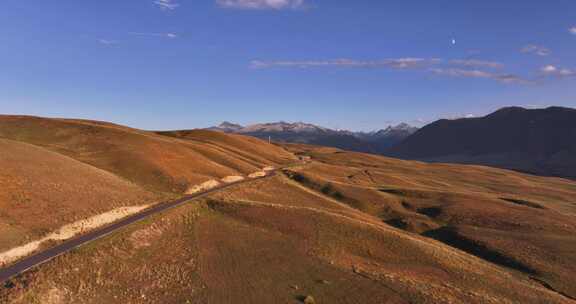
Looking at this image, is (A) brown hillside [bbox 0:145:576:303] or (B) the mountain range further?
(B) the mountain range

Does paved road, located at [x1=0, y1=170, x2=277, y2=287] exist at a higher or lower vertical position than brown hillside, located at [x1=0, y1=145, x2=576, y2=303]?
higher

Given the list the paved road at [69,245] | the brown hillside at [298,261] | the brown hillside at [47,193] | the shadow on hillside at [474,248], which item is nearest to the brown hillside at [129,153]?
the brown hillside at [47,193]

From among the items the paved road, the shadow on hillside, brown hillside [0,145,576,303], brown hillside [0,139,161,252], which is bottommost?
the shadow on hillside

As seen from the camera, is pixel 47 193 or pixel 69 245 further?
pixel 47 193

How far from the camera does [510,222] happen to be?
189 ft

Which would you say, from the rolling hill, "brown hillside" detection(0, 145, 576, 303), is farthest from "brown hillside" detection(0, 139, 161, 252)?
"brown hillside" detection(0, 145, 576, 303)

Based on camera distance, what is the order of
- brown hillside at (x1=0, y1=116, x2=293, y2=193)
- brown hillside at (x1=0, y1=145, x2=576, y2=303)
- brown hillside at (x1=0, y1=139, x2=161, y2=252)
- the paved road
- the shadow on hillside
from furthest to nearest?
brown hillside at (x1=0, y1=116, x2=293, y2=193) < the shadow on hillside < brown hillside at (x1=0, y1=139, x2=161, y2=252) < brown hillside at (x1=0, y1=145, x2=576, y2=303) < the paved road

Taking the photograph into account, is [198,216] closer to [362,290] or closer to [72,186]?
[72,186]

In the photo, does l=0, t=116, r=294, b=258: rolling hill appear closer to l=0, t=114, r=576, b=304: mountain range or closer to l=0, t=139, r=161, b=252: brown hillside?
l=0, t=139, r=161, b=252: brown hillside

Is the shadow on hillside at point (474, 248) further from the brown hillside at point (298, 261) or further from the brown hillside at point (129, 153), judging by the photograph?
the brown hillside at point (129, 153)

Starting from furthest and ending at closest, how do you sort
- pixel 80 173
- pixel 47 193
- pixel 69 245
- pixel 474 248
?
pixel 80 173 < pixel 474 248 < pixel 47 193 < pixel 69 245

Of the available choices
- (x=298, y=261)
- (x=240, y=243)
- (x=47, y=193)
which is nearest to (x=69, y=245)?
(x=47, y=193)

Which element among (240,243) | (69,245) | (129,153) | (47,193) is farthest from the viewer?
(129,153)

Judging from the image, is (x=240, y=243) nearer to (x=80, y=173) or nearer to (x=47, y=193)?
(x=47, y=193)
